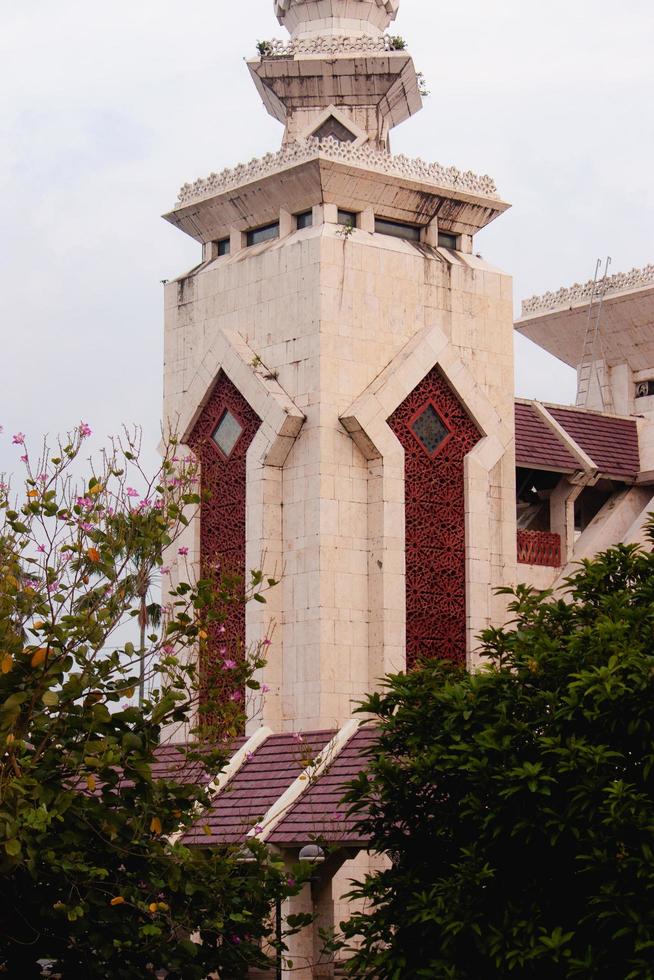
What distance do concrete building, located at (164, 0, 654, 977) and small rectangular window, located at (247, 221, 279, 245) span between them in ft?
0.17

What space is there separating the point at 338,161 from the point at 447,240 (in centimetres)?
332

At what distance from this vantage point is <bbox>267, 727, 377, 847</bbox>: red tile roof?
21.8 metres

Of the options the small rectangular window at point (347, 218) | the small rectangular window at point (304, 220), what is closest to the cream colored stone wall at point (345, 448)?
the small rectangular window at point (304, 220)

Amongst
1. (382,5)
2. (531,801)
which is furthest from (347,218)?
(531,801)

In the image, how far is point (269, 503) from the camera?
31031 millimetres

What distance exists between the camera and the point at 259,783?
24.4 metres

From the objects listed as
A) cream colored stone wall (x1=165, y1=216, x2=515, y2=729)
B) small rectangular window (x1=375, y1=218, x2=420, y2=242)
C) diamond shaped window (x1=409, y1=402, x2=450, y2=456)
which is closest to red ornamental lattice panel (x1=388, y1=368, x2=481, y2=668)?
diamond shaped window (x1=409, y1=402, x2=450, y2=456)

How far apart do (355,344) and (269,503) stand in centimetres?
320

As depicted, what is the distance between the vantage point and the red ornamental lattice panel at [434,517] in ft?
103

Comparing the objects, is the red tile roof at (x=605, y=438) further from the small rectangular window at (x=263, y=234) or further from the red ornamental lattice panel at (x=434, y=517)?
the small rectangular window at (x=263, y=234)

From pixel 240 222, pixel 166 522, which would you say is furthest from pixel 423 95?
pixel 166 522

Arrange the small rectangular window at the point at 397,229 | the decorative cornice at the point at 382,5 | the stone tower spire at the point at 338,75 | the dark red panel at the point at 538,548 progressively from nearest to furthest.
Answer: the small rectangular window at the point at 397,229
the stone tower spire at the point at 338,75
the dark red panel at the point at 538,548
the decorative cornice at the point at 382,5

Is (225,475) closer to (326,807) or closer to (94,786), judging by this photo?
(326,807)

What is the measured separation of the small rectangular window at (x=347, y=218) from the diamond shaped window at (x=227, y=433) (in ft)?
13.3
